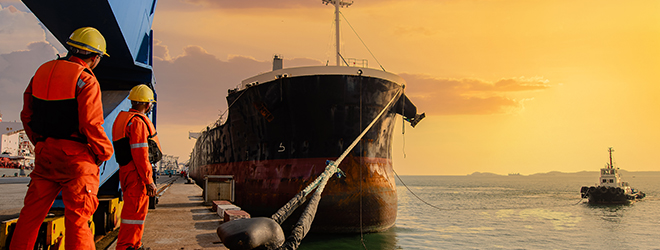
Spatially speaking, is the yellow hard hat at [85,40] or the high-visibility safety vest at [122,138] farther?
the high-visibility safety vest at [122,138]

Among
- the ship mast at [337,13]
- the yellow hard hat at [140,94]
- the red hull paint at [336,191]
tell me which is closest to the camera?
the yellow hard hat at [140,94]

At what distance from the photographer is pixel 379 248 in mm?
11836

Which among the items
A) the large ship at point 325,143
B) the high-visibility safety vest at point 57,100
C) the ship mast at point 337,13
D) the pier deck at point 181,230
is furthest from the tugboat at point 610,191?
the high-visibility safety vest at point 57,100

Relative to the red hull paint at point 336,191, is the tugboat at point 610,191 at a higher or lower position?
lower

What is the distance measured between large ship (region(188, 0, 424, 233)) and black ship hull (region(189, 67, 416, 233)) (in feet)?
0.10

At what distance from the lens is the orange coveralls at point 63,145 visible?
8.64 feet

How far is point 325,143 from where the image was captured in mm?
12172

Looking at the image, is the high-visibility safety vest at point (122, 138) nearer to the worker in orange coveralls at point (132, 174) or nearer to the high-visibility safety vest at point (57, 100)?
the worker in orange coveralls at point (132, 174)

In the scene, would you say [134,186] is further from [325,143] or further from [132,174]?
[325,143]

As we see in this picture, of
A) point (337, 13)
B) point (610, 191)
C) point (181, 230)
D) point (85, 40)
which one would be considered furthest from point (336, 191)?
point (610, 191)

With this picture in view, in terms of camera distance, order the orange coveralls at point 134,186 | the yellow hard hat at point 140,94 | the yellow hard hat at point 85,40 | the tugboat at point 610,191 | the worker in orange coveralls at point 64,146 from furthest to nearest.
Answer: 1. the tugboat at point 610,191
2. the yellow hard hat at point 140,94
3. the orange coveralls at point 134,186
4. the yellow hard hat at point 85,40
5. the worker in orange coveralls at point 64,146

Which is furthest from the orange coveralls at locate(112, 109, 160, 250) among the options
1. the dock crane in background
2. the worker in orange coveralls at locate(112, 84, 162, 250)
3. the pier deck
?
the pier deck

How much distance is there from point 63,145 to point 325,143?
9.68m

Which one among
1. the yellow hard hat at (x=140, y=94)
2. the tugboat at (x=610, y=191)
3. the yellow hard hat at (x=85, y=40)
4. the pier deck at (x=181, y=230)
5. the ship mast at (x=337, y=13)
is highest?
the ship mast at (x=337, y=13)
